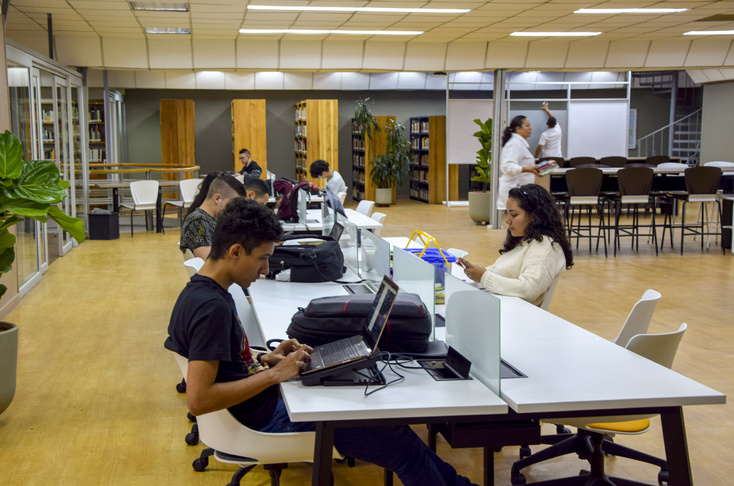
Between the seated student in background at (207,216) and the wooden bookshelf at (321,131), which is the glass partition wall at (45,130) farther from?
the wooden bookshelf at (321,131)

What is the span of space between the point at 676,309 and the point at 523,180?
2646 mm

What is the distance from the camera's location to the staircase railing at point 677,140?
16984mm

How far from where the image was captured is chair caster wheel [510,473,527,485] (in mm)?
3039

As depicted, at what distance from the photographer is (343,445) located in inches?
88.4

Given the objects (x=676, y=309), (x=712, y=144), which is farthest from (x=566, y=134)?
(x=676, y=309)

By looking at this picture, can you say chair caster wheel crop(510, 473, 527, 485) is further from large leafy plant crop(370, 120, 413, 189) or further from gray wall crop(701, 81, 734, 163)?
gray wall crop(701, 81, 734, 163)

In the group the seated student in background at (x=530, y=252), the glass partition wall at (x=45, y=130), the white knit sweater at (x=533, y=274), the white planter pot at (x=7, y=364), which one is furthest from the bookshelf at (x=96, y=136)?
the white knit sweater at (x=533, y=274)

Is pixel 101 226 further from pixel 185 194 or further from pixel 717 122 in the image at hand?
pixel 717 122

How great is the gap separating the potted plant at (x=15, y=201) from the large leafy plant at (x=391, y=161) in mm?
11796

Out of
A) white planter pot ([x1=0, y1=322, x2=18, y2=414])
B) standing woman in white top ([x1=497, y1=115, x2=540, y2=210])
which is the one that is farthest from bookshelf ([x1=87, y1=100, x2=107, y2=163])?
white planter pot ([x1=0, y1=322, x2=18, y2=414])

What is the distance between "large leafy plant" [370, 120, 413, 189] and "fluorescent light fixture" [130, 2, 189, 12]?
7.91 m

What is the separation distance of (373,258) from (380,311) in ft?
4.63

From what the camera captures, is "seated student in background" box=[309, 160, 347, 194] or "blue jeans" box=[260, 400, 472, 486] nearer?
"blue jeans" box=[260, 400, 472, 486]

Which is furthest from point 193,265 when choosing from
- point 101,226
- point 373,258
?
point 101,226
